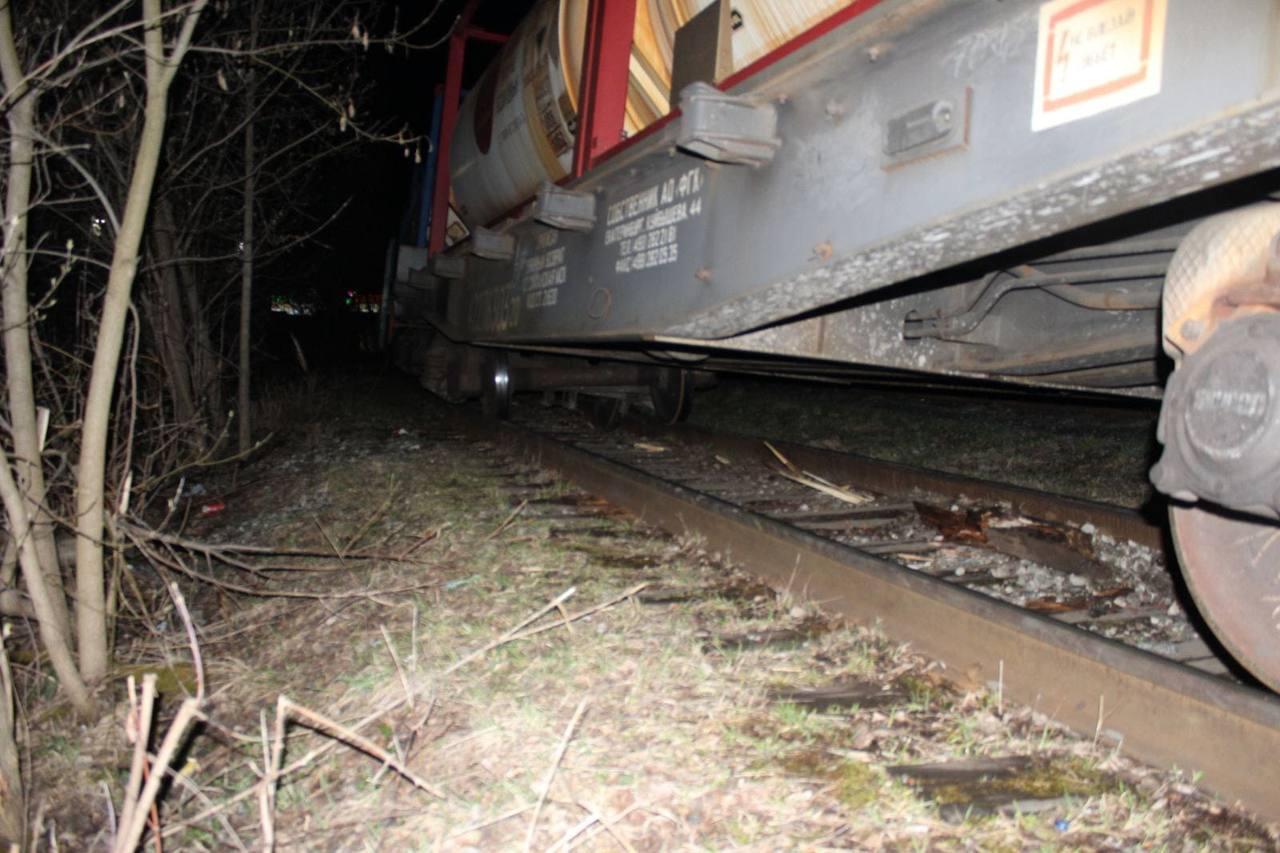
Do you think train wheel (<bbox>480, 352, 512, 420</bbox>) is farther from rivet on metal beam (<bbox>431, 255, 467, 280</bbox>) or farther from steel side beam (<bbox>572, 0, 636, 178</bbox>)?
steel side beam (<bbox>572, 0, 636, 178</bbox>)

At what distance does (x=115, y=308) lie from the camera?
2900mm

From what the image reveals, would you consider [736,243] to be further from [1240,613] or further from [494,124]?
[494,124]

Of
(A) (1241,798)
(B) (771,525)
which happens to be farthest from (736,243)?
(A) (1241,798)

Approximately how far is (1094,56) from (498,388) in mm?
6693

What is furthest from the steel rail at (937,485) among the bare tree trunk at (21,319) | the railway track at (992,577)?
the bare tree trunk at (21,319)

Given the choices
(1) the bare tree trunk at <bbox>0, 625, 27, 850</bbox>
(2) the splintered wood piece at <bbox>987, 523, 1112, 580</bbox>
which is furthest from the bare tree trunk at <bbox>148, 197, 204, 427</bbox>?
(2) the splintered wood piece at <bbox>987, 523, 1112, 580</bbox>

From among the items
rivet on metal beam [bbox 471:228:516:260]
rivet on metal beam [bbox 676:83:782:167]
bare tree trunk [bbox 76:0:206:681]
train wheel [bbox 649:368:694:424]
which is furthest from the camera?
train wheel [bbox 649:368:694:424]

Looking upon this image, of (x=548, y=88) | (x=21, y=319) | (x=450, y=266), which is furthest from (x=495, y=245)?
(x=21, y=319)

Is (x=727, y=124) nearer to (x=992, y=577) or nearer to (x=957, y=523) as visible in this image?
(x=992, y=577)

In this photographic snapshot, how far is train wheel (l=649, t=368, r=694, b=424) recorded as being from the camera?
7793 mm

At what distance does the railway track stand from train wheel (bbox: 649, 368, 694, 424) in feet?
3.01

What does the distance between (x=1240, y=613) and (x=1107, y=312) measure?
5.39 ft

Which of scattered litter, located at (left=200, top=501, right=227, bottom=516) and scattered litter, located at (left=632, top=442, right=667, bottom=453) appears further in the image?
scattered litter, located at (left=632, top=442, right=667, bottom=453)

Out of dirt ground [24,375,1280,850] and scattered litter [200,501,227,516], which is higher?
dirt ground [24,375,1280,850]
